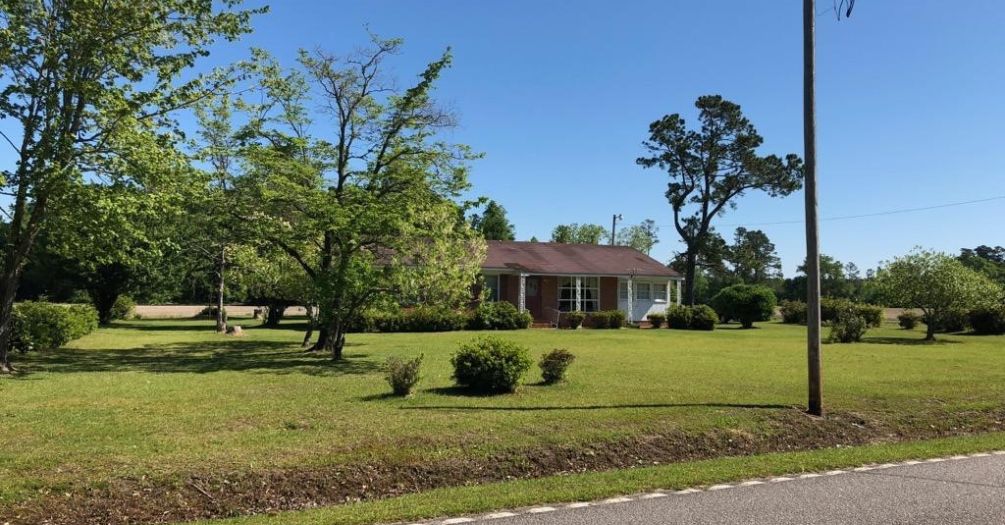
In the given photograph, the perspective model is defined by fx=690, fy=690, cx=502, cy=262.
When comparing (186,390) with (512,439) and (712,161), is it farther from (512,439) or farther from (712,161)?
(712,161)

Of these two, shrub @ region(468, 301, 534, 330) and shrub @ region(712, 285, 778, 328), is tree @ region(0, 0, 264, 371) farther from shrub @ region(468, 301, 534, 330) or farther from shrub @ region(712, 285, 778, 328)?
shrub @ region(712, 285, 778, 328)

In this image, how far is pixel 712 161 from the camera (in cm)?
4894

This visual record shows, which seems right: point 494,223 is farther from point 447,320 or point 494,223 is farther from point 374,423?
point 374,423

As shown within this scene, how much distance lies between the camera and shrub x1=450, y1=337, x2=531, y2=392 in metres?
11.6

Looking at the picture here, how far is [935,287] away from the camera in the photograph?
27.0 metres

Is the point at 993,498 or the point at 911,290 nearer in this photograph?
the point at 993,498

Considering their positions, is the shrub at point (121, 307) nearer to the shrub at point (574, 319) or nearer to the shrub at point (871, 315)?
the shrub at point (574, 319)

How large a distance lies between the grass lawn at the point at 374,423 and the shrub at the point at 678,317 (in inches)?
689

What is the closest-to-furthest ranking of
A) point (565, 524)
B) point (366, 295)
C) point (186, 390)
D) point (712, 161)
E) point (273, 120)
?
1. point (565, 524)
2. point (186, 390)
3. point (366, 295)
4. point (273, 120)
5. point (712, 161)

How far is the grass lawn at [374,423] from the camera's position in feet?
22.2

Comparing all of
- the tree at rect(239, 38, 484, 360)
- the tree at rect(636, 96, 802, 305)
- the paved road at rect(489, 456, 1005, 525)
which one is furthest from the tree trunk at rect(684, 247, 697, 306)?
the paved road at rect(489, 456, 1005, 525)

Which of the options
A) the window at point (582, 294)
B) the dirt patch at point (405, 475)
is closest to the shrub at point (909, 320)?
the window at point (582, 294)

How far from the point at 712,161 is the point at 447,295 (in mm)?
36494

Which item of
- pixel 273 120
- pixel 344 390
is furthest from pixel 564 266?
pixel 344 390
